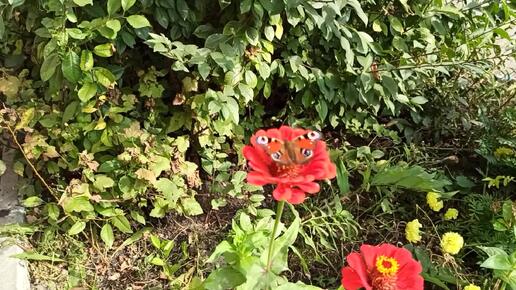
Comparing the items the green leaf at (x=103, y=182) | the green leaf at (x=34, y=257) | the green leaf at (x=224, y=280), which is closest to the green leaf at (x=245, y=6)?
the green leaf at (x=103, y=182)

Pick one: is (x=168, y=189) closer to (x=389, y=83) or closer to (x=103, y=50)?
(x=103, y=50)

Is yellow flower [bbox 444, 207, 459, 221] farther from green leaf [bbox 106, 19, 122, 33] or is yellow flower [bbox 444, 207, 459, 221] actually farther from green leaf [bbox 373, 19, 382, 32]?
green leaf [bbox 106, 19, 122, 33]

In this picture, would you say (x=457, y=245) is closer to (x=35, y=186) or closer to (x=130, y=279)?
(x=130, y=279)

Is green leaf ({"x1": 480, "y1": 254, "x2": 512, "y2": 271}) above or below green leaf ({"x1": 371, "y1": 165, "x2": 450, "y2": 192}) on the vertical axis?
above

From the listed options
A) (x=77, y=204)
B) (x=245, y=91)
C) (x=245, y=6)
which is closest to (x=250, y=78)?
(x=245, y=91)

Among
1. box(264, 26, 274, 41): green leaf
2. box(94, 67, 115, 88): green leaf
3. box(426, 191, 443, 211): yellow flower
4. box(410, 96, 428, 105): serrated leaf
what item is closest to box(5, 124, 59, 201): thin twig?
box(94, 67, 115, 88): green leaf
